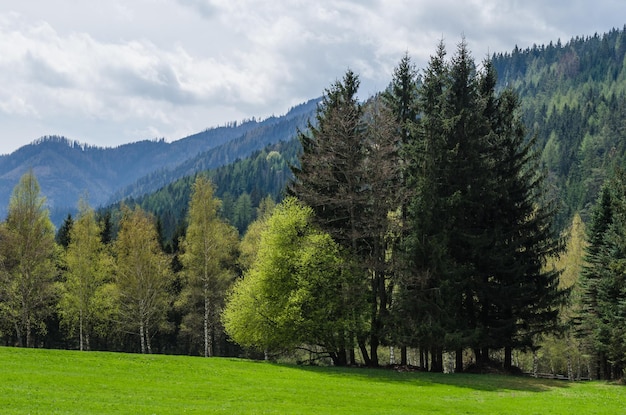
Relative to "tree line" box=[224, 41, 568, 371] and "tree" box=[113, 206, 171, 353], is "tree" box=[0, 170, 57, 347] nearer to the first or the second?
"tree" box=[113, 206, 171, 353]


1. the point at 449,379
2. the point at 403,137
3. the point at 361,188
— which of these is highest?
the point at 403,137

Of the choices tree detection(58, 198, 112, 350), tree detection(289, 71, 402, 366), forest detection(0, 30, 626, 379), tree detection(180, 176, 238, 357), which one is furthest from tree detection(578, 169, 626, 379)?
tree detection(58, 198, 112, 350)

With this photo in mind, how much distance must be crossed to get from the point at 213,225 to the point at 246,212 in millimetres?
128770

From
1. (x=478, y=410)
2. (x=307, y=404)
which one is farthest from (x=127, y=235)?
(x=478, y=410)

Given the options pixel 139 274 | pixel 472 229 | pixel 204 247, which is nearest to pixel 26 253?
pixel 139 274

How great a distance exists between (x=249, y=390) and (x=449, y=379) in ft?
44.5

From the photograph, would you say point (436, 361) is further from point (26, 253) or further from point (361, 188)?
point (26, 253)

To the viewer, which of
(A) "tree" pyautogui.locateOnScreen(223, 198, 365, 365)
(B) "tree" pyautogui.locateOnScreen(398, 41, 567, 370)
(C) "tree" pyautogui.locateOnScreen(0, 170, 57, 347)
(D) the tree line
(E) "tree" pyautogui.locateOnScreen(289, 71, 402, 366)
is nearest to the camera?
(B) "tree" pyautogui.locateOnScreen(398, 41, 567, 370)

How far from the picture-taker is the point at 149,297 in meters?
57.2

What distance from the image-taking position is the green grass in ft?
65.8

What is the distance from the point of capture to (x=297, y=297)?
3697cm

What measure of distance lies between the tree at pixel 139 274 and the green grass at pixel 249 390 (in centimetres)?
2159

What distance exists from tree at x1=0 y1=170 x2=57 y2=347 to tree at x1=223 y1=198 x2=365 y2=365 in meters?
23.0

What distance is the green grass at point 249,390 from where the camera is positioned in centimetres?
2006
